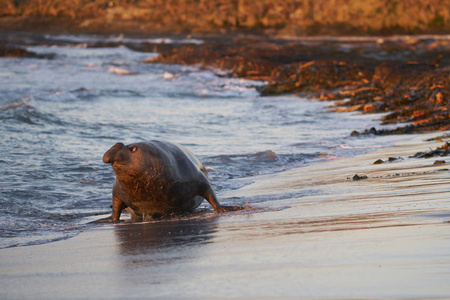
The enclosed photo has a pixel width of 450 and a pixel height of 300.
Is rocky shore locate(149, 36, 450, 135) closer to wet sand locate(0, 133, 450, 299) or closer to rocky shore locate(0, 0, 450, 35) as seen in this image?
wet sand locate(0, 133, 450, 299)

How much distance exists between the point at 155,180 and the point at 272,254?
256 cm

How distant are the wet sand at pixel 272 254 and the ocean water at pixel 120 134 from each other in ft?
3.32

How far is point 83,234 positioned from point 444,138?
5.82 metres

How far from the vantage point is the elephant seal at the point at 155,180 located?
586cm

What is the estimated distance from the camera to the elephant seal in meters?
5.86

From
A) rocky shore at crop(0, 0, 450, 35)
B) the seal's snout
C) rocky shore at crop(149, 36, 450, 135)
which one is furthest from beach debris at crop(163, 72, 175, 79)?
rocky shore at crop(0, 0, 450, 35)

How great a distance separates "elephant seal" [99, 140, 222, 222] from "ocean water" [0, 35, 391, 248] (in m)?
0.52

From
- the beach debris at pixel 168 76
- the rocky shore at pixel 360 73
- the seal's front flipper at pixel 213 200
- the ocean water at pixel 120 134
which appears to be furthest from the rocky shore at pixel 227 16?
the seal's front flipper at pixel 213 200

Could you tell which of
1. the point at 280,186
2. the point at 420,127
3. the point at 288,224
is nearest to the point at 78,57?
the point at 420,127

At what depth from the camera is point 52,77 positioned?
28578mm

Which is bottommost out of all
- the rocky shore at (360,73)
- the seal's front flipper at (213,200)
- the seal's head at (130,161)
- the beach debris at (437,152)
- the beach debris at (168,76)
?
the beach debris at (168,76)

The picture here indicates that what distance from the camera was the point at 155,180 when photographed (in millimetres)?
5938

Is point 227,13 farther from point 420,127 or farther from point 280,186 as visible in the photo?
point 280,186

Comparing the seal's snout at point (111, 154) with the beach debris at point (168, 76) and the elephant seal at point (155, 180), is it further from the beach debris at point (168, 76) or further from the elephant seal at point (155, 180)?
the beach debris at point (168, 76)
